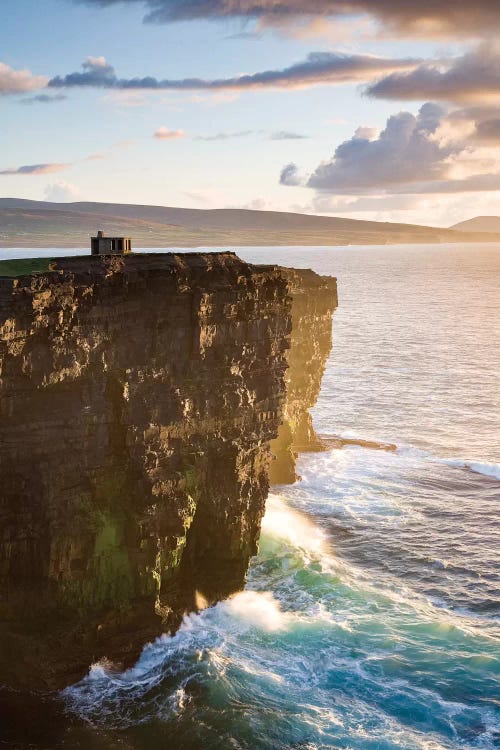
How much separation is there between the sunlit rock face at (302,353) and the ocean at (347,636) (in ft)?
9.39

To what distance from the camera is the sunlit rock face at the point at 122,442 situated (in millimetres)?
39719

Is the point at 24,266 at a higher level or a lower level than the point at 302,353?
higher

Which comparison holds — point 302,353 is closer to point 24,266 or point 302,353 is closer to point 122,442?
point 122,442

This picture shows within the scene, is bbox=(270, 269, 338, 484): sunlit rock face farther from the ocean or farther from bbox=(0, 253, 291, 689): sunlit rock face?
bbox=(0, 253, 291, 689): sunlit rock face

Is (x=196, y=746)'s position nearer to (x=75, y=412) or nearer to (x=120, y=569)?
(x=120, y=569)

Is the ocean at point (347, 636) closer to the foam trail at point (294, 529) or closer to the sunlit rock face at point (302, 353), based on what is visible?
the foam trail at point (294, 529)

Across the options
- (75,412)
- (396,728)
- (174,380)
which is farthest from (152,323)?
(396,728)

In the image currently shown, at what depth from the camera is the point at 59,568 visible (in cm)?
4212

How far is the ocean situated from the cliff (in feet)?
9.94

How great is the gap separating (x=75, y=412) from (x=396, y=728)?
22647mm

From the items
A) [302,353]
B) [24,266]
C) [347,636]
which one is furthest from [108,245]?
[302,353]

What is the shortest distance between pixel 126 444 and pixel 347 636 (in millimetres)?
17979

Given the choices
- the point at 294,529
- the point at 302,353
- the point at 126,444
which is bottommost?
the point at 294,529

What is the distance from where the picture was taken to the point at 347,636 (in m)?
48.3
